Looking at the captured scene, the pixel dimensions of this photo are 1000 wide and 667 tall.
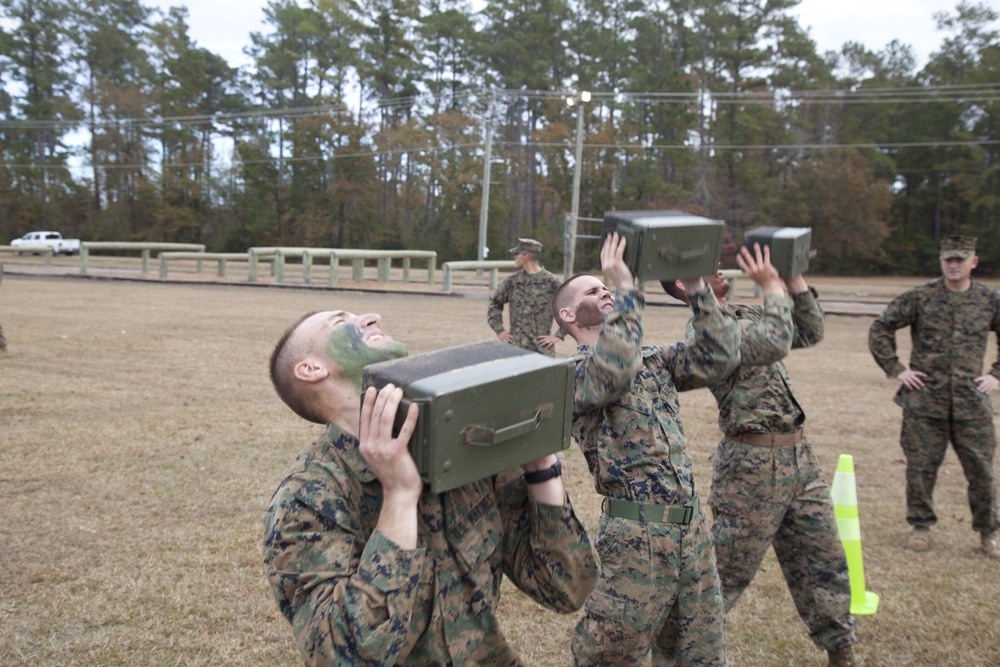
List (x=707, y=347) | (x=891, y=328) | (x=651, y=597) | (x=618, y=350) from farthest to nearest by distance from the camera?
(x=891, y=328) < (x=707, y=347) < (x=651, y=597) < (x=618, y=350)

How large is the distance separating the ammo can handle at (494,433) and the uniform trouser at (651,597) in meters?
1.42

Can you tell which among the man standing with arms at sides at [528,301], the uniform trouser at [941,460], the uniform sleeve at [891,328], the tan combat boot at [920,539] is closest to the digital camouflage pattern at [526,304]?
the man standing with arms at sides at [528,301]

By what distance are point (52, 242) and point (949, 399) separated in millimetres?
48673

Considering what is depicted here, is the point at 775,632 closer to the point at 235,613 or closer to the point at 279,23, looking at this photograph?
the point at 235,613

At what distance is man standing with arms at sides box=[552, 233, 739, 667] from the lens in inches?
117

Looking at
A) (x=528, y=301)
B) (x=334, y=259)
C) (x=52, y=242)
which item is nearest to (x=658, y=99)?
(x=334, y=259)

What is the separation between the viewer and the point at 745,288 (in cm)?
3186

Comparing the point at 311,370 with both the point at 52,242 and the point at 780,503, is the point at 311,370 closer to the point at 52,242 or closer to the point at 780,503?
the point at 780,503

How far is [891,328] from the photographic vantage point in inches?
231

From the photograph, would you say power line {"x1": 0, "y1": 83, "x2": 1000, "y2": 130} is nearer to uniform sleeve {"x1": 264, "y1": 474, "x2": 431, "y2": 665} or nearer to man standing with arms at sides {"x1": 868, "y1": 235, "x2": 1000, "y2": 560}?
man standing with arms at sides {"x1": 868, "y1": 235, "x2": 1000, "y2": 560}

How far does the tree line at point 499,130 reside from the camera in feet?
152

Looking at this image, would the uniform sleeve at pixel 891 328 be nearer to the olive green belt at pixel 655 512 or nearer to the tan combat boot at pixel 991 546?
the tan combat boot at pixel 991 546

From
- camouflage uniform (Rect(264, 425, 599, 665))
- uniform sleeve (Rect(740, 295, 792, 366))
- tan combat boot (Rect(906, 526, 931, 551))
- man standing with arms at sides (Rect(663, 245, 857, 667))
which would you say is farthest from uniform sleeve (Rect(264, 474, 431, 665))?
tan combat boot (Rect(906, 526, 931, 551))

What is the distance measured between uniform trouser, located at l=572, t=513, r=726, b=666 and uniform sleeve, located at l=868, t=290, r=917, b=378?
342 cm
